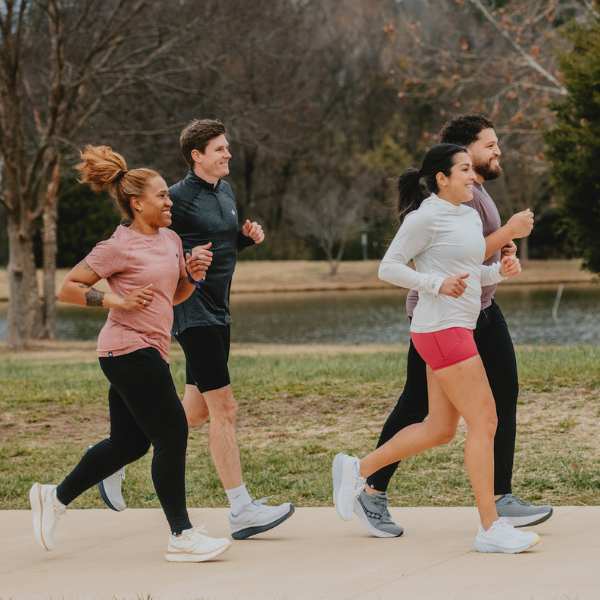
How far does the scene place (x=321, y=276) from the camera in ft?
140

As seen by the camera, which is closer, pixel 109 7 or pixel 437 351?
pixel 437 351

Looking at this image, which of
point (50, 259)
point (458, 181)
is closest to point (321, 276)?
point (50, 259)

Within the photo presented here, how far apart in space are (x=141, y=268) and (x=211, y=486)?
2.14 meters

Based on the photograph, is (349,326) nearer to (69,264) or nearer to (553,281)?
(553,281)

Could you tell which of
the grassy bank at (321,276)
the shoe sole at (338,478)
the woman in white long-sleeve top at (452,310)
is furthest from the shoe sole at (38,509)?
the grassy bank at (321,276)

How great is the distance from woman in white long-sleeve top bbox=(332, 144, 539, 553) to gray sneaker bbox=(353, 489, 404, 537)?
1.21ft

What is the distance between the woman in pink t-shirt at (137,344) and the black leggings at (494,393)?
1.03 metres

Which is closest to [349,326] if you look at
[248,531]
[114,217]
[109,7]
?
[109,7]

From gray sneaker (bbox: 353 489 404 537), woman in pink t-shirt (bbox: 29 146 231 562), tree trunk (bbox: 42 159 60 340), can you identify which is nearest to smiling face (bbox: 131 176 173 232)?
woman in pink t-shirt (bbox: 29 146 231 562)

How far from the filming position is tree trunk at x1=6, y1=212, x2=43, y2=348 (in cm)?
1767

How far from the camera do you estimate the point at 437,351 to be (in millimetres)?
3797

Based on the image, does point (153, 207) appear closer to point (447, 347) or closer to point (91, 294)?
point (91, 294)

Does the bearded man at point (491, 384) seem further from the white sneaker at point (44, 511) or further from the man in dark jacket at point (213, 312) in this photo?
the white sneaker at point (44, 511)

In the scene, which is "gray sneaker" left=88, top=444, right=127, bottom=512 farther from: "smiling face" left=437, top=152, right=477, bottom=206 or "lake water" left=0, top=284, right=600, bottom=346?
"lake water" left=0, top=284, right=600, bottom=346
